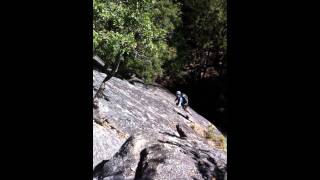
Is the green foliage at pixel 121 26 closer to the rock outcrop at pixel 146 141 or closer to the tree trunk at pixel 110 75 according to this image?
the tree trunk at pixel 110 75

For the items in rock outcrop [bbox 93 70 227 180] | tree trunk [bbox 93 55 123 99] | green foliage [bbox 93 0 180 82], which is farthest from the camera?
tree trunk [bbox 93 55 123 99]

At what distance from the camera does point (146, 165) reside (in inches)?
420

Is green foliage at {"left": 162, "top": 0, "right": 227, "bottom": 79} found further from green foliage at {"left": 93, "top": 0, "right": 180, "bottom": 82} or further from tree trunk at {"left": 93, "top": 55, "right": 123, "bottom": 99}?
green foliage at {"left": 93, "top": 0, "right": 180, "bottom": 82}

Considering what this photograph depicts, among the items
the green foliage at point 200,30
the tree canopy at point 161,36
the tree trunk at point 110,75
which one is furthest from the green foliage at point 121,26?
the green foliage at point 200,30

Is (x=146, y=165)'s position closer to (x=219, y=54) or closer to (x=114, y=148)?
(x=114, y=148)

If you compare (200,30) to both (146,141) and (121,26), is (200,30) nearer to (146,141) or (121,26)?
(121,26)

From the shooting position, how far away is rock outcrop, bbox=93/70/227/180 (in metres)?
10.7

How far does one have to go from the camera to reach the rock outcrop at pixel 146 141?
35.1 ft

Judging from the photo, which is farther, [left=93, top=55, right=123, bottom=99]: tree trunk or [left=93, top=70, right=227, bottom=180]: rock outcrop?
[left=93, top=55, right=123, bottom=99]: tree trunk

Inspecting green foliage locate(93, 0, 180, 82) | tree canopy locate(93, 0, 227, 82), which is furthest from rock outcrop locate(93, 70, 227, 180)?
Result: green foliage locate(93, 0, 180, 82)

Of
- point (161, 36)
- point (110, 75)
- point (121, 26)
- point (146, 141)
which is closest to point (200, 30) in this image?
point (110, 75)

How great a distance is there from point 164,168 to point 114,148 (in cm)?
442
